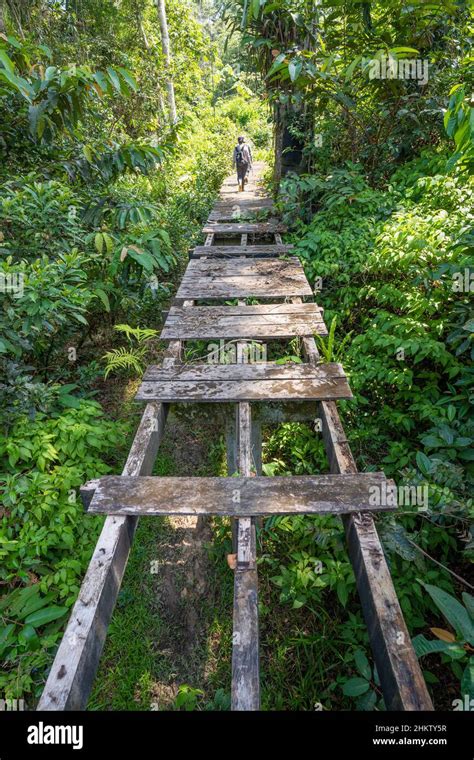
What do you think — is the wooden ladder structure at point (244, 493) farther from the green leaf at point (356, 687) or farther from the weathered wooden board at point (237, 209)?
the weathered wooden board at point (237, 209)

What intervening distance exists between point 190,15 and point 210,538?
17831 millimetres

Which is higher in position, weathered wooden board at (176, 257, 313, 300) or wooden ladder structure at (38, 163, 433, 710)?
weathered wooden board at (176, 257, 313, 300)

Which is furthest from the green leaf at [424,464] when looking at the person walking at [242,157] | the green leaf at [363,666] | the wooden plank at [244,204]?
the person walking at [242,157]

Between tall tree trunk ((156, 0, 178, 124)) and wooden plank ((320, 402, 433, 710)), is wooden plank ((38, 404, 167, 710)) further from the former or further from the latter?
tall tree trunk ((156, 0, 178, 124))

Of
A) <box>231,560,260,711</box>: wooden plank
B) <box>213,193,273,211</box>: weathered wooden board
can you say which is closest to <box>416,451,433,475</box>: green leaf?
<box>231,560,260,711</box>: wooden plank

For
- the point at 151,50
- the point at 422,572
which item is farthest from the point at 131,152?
the point at 151,50

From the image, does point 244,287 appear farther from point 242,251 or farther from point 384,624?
point 384,624

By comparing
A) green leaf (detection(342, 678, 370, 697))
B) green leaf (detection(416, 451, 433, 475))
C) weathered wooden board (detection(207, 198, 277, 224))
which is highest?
weathered wooden board (detection(207, 198, 277, 224))

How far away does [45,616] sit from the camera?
111 inches

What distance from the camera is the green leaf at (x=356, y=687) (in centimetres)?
231

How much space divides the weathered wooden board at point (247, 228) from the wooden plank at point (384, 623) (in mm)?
5579

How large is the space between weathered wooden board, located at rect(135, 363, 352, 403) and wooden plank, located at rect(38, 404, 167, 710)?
1145mm

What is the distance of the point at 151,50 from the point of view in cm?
1270

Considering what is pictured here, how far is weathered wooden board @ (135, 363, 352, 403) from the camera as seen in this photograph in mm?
3127
